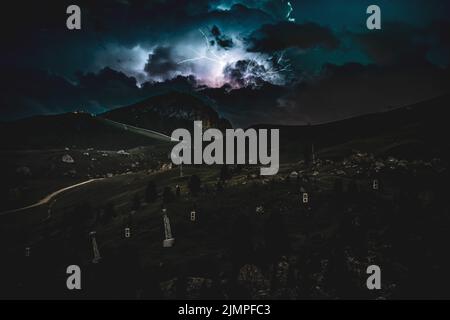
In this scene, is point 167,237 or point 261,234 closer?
point 261,234

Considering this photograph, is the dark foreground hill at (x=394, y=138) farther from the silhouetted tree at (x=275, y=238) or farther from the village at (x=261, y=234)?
the silhouetted tree at (x=275, y=238)

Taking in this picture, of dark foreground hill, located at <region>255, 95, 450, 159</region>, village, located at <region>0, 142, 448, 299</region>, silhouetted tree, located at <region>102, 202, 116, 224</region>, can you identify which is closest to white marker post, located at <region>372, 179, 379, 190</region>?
village, located at <region>0, 142, 448, 299</region>

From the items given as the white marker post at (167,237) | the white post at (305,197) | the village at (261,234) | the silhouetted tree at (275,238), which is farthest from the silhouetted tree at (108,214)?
the white post at (305,197)

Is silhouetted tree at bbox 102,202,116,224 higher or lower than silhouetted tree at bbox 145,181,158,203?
lower

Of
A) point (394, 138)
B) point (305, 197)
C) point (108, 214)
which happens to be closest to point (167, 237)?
point (305, 197)

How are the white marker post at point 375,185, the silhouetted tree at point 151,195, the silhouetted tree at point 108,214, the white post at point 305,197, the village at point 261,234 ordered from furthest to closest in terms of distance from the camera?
the silhouetted tree at point 151,195, the silhouetted tree at point 108,214, the white marker post at point 375,185, the white post at point 305,197, the village at point 261,234

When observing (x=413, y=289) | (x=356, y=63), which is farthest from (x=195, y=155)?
(x=413, y=289)

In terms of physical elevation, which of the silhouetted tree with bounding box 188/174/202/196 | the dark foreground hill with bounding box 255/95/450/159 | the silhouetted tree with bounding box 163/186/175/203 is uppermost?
the dark foreground hill with bounding box 255/95/450/159

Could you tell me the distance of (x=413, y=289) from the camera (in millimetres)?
47125

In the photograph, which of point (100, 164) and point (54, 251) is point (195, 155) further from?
point (54, 251)

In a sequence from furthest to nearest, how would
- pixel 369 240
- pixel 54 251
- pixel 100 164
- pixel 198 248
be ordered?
pixel 100 164, pixel 54 251, pixel 198 248, pixel 369 240

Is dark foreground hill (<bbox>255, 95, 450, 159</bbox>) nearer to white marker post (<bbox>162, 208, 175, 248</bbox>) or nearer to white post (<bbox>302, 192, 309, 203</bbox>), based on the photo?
white post (<bbox>302, 192, 309, 203</bbox>)

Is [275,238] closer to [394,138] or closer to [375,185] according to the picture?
[375,185]
